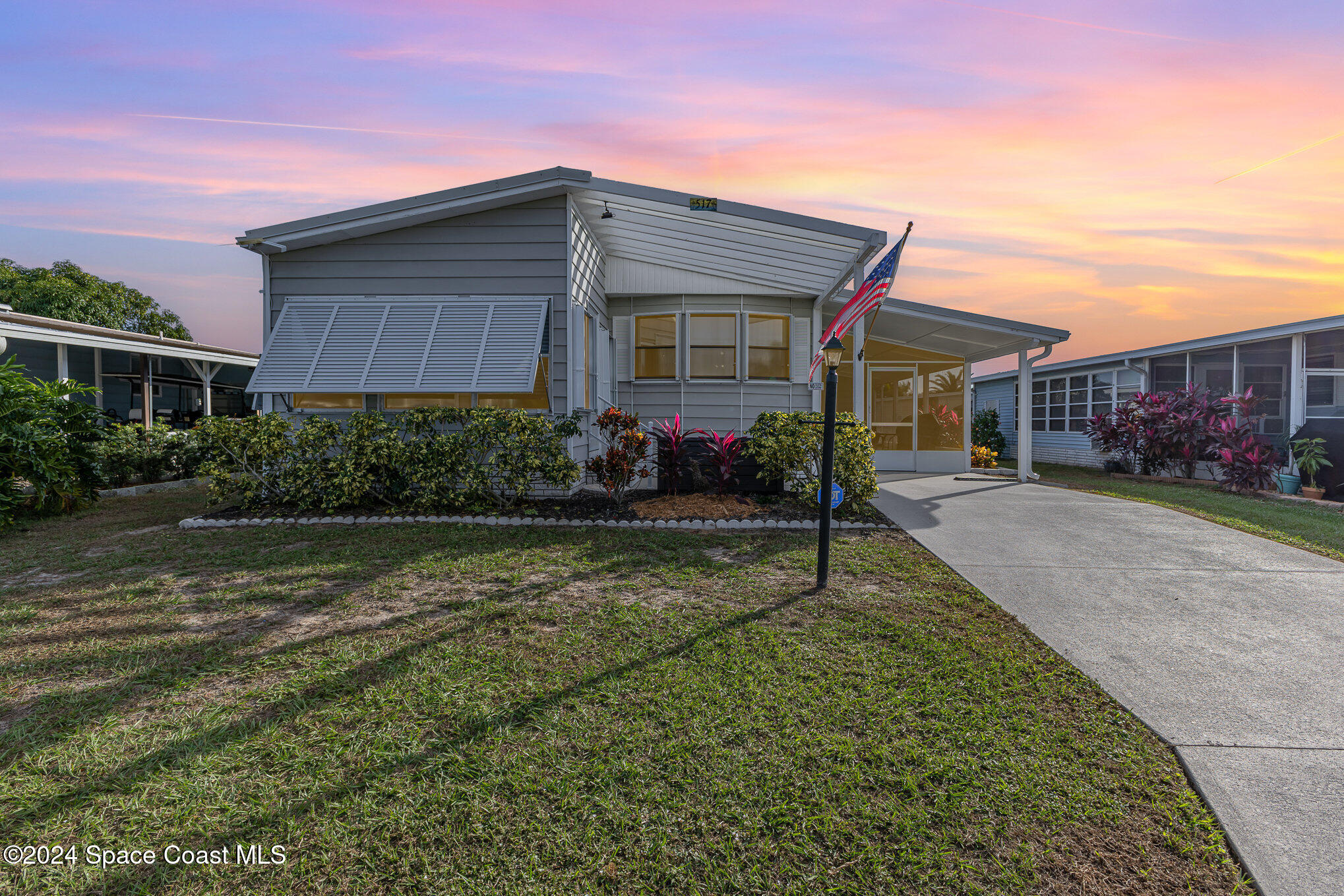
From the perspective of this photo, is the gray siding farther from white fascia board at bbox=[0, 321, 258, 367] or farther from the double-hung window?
white fascia board at bbox=[0, 321, 258, 367]

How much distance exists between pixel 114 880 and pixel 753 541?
15.2 feet

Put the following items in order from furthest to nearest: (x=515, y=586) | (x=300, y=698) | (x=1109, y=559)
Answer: (x=1109, y=559)
(x=515, y=586)
(x=300, y=698)

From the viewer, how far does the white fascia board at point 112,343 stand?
1042 centimetres

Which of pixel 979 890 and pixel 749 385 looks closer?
pixel 979 890

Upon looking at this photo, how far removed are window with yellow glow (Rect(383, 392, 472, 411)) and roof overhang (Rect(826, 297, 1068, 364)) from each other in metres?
5.86

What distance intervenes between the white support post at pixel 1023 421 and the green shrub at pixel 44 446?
1382 centimetres

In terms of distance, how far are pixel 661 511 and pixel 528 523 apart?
1518mm

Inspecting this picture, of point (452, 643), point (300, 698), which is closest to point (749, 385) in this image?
point (452, 643)

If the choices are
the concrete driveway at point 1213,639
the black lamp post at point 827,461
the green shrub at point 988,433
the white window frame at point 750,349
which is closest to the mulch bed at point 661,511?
the concrete driveway at point 1213,639

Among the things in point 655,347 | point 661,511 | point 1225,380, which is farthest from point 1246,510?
point 655,347

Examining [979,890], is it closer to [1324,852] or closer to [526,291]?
[1324,852]

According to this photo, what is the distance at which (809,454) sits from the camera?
6.96m

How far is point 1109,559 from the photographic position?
520 cm

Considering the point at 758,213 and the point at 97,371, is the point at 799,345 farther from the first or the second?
the point at 97,371
